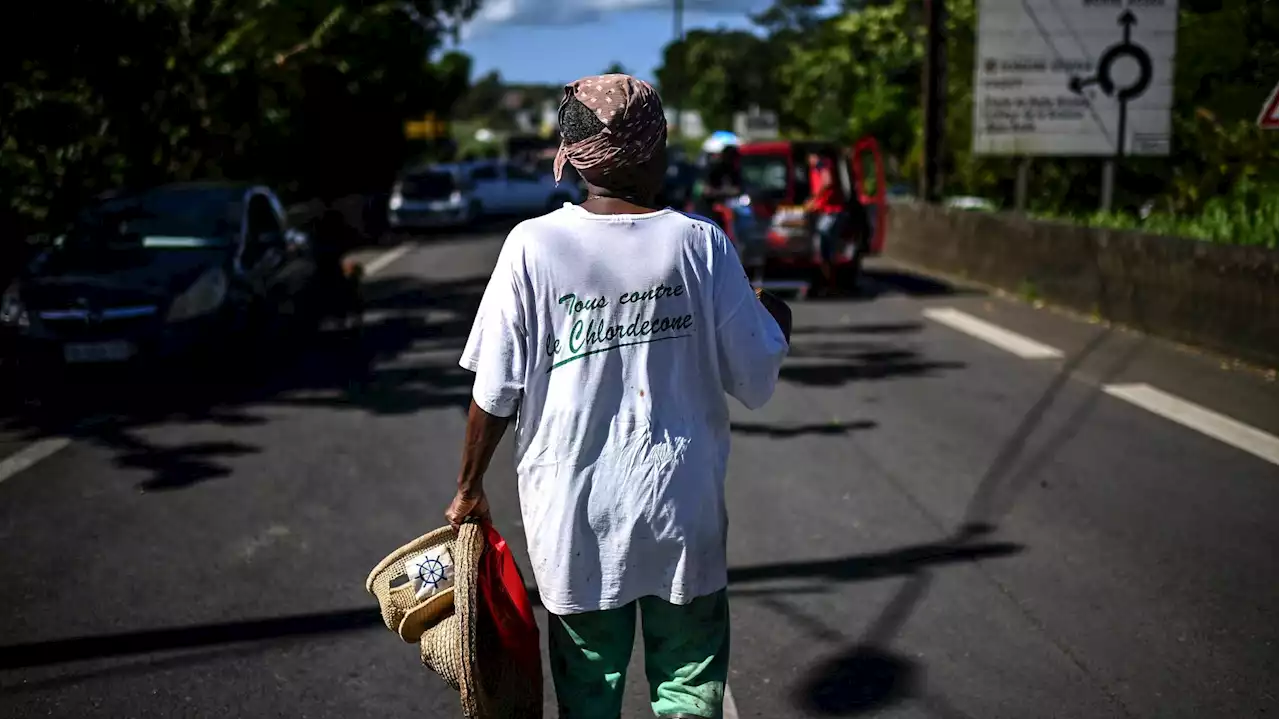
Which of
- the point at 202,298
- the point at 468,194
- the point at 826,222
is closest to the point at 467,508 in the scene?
the point at 202,298

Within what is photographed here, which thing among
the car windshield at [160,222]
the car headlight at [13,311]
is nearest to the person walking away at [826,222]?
the car windshield at [160,222]

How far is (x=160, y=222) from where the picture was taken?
11.1 metres

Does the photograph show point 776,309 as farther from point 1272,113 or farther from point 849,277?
point 849,277

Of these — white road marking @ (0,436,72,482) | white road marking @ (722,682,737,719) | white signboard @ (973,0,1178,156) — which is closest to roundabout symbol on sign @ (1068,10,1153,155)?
white signboard @ (973,0,1178,156)

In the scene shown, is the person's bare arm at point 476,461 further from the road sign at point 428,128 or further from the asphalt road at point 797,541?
the road sign at point 428,128

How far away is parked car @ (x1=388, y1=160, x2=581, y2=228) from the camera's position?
29.2 meters

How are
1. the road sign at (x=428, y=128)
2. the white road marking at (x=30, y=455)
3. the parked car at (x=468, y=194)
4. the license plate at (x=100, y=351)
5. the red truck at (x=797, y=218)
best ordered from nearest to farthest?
the white road marking at (x=30, y=455)
the license plate at (x=100, y=351)
the red truck at (x=797, y=218)
the parked car at (x=468, y=194)
the road sign at (x=428, y=128)

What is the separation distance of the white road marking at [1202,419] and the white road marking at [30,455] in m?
6.99

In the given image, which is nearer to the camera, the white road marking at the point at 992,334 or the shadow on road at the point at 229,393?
the shadow on road at the point at 229,393

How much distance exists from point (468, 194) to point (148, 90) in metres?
13.3

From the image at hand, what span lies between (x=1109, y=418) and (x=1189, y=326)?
3.18m

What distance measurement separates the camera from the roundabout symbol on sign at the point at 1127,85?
695 inches

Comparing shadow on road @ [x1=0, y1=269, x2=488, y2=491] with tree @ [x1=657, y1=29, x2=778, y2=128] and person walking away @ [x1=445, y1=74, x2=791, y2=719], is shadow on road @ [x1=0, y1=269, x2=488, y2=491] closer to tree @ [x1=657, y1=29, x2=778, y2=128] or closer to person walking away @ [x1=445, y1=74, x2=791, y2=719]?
person walking away @ [x1=445, y1=74, x2=791, y2=719]

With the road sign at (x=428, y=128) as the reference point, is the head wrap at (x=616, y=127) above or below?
below
